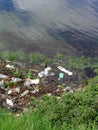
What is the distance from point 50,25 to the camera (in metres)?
17.6

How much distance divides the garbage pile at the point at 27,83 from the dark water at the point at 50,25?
2929 mm

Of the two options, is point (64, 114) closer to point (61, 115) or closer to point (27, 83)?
point (61, 115)

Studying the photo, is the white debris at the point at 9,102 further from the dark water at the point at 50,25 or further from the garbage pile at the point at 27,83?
the dark water at the point at 50,25

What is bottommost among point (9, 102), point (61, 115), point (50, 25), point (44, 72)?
point (50, 25)

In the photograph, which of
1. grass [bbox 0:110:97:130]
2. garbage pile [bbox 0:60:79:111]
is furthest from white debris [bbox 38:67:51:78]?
grass [bbox 0:110:97:130]

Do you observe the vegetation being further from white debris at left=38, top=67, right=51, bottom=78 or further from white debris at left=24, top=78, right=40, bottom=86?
white debris at left=38, top=67, right=51, bottom=78

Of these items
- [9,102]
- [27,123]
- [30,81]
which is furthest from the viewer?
[30,81]

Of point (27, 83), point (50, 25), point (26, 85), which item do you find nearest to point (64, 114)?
point (26, 85)

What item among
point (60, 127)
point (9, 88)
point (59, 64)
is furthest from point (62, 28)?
point (60, 127)

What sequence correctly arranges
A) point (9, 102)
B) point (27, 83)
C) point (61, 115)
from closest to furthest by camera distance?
1. point (61, 115)
2. point (9, 102)
3. point (27, 83)

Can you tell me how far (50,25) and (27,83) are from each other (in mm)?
7862

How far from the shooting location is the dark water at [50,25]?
15172 millimetres

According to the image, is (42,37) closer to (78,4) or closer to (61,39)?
(61,39)

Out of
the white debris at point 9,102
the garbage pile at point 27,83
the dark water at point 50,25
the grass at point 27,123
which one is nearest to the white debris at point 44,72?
the garbage pile at point 27,83
